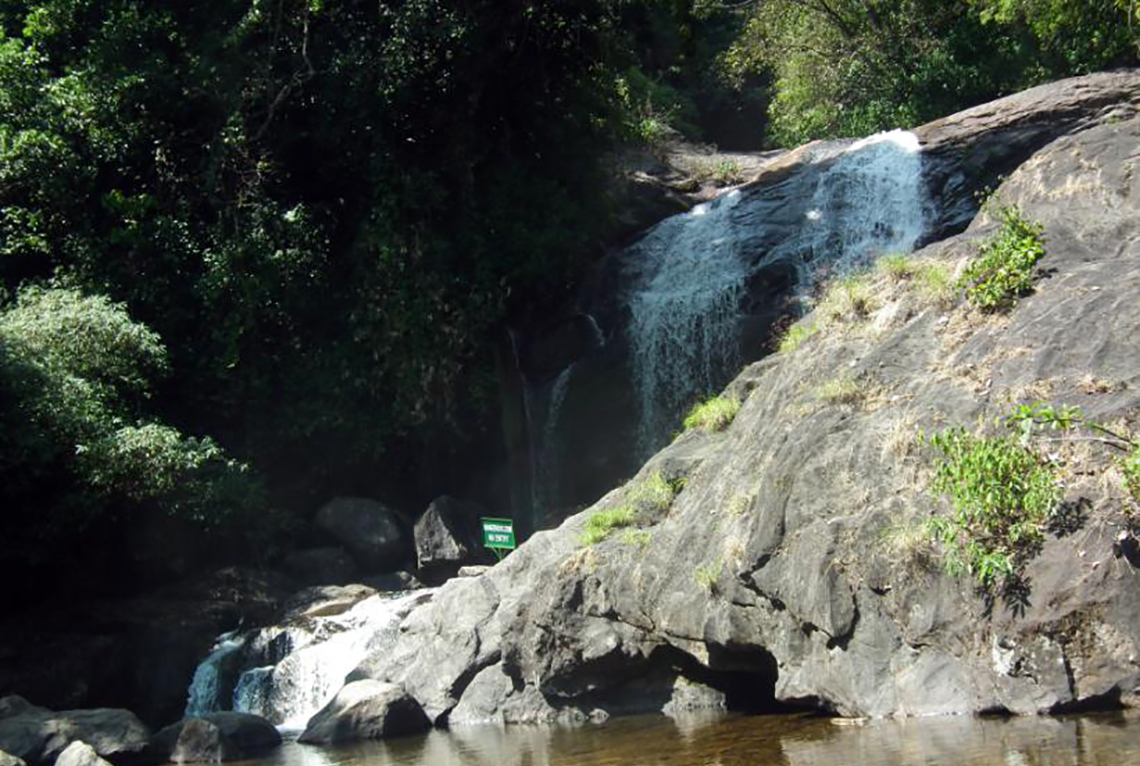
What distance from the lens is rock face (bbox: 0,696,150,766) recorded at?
1277cm

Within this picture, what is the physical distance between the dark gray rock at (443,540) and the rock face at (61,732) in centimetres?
684

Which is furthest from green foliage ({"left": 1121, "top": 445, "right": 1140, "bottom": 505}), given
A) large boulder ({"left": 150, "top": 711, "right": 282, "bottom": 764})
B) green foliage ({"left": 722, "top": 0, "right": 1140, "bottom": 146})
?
green foliage ({"left": 722, "top": 0, "right": 1140, "bottom": 146})

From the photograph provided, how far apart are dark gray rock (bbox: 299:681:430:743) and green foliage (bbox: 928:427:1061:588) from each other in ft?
22.4

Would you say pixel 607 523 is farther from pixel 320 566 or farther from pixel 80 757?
pixel 320 566

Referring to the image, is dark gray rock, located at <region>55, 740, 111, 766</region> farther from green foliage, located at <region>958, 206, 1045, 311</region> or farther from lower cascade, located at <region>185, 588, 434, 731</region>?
green foliage, located at <region>958, 206, 1045, 311</region>

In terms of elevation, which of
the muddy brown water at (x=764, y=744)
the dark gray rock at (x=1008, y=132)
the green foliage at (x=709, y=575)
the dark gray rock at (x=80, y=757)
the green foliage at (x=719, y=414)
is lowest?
the muddy brown water at (x=764, y=744)

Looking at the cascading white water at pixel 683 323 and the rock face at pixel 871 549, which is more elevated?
the cascading white water at pixel 683 323

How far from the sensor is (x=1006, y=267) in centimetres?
1023

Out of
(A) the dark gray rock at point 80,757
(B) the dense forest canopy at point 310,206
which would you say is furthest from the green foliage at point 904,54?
(A) the dark gray rock at point 80,757

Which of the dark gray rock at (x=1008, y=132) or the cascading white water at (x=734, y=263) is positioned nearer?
the dark gray rock at (x=1008, y=132)

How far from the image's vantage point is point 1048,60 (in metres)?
24.8

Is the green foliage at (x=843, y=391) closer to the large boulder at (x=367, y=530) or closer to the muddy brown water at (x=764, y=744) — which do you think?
the muddy brown water at (x=764, y=744)

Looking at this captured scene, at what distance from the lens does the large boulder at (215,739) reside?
13.2 meters

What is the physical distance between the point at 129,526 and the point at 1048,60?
19999 mm
